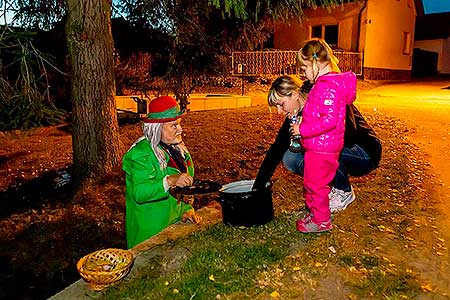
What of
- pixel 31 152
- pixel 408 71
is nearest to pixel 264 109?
pixel 31 152

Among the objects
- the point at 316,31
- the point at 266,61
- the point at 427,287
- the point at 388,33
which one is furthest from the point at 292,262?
the point at 388,33

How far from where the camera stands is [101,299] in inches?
93.1

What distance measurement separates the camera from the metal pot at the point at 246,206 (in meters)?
3.17

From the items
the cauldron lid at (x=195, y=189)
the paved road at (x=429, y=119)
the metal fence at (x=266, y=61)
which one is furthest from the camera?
the metal fence at (x=266, y=61)

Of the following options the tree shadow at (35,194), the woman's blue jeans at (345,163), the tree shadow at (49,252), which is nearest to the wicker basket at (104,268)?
the woman's blue jeans at (345,163)

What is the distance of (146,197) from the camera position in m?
3.10

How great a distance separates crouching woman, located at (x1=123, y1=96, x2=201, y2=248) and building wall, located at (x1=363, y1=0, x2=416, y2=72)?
20.9 m

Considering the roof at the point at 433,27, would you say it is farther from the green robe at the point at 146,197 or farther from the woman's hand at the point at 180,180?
the woman's hand at the point at 180,180

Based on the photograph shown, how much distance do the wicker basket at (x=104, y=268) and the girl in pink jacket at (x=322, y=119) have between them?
1.40 meters

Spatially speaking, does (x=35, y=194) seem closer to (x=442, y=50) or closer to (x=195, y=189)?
(x=195, y=189)

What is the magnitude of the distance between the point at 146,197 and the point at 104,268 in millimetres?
776

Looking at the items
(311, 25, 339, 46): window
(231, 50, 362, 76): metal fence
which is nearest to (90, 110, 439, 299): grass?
(231, 50, 362, 76): metal fence

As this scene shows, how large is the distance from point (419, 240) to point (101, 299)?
240 centimetres

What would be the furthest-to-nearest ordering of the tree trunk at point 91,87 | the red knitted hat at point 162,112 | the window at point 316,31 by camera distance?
the window at point 316,31, the tree trunk at point 91,87, the red knitted hat at point 162,112
